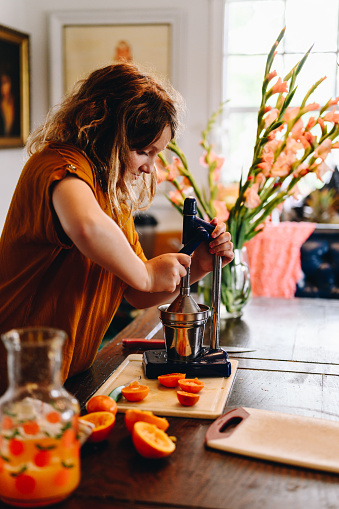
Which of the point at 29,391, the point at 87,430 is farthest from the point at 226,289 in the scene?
the point at 29,391

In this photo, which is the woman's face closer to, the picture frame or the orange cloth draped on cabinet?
the orange cloth draped on cabinet

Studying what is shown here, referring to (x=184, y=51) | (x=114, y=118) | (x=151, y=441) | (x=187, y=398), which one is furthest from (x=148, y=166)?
(x=184, y=51)

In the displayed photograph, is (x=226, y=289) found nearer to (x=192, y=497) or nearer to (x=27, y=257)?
(x=27, y=257)

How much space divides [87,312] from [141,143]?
1.29 feet

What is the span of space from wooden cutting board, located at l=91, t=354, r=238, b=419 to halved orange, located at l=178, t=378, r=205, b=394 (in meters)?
0.02

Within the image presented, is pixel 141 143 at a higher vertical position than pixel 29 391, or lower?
higher

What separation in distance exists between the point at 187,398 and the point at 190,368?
165 millimetres

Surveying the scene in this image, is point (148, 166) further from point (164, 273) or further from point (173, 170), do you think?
point (173, 170)

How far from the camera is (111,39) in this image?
4277 millimetres

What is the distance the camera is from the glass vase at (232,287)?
5.84ft

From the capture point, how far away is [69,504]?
0.74 metres

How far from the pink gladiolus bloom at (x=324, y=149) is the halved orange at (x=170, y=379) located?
79 centimetres

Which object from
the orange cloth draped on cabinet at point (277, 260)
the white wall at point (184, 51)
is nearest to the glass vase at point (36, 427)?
the orange cloth draped on cabinet at point (277, 260)

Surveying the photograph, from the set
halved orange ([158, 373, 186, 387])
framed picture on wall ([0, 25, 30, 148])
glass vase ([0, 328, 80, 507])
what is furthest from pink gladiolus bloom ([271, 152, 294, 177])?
framed picture on wall ([0, 25, 30, 148])
